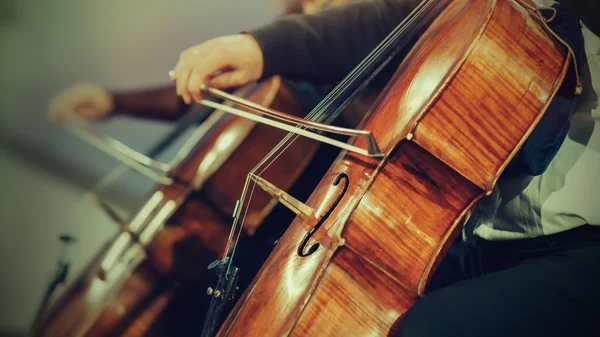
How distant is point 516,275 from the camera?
0.50 meters

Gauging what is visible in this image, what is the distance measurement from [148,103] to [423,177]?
117 cm

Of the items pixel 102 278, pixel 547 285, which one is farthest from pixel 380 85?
pixel 102 278

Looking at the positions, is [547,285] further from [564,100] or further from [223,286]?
[223,286]

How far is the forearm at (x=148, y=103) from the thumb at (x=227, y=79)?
0.54 m

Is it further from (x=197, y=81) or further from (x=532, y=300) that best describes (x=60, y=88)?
(x=532, y=300)

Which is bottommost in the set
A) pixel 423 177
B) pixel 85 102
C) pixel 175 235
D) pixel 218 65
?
pixel 175 235

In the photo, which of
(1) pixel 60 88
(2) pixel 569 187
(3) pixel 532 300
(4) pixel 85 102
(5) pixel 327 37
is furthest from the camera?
(1) pixel 60 88

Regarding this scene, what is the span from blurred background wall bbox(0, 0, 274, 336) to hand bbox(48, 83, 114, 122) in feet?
0.56

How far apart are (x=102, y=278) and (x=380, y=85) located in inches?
39.3

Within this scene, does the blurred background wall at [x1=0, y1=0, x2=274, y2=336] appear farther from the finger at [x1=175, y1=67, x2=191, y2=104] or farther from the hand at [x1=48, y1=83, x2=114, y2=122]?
the finger at [x1=175, y1=67, x2=191, y2=104]

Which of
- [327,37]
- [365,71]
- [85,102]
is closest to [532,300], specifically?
[365,71]

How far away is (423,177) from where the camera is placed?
1.76 ft

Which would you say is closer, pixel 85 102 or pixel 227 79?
pixel 227 79

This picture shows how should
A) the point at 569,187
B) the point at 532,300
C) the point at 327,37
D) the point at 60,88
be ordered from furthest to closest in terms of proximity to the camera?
the point at 60,88 < the point at 327,37 < the point at 569,187 < the point at 532,300
